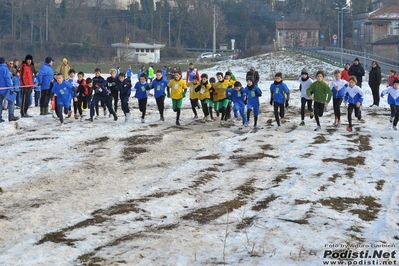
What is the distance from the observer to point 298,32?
10600 centimetres

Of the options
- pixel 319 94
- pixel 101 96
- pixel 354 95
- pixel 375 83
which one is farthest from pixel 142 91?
pixel 375 83

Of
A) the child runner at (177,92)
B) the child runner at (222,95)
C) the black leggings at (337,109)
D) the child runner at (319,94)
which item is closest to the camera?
the child runner at (319,94)

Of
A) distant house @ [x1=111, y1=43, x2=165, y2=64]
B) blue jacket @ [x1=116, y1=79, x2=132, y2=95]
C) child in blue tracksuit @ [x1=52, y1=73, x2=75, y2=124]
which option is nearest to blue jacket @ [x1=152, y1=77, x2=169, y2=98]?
blue jacket @ [x1=116, y1=79, x2=132, y2=95]

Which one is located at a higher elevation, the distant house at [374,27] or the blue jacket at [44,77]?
the distant house at [374,27]

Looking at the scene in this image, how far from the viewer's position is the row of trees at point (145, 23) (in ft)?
311

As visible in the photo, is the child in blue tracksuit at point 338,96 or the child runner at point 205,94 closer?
the child in blue tracksuit at point 338,96

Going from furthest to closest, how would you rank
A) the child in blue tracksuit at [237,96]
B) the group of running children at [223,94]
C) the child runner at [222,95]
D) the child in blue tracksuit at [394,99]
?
the child runner at [222,95] → the child in blue tracksuit at [237,96] → the child in blue tracksuit at [394,99] → the group of running children at [223,94]

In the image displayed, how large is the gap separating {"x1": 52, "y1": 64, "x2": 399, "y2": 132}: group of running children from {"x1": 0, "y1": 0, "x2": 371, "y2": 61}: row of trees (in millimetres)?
73384

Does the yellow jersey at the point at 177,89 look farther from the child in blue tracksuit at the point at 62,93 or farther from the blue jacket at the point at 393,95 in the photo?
the blue jacket at the point at 393,95

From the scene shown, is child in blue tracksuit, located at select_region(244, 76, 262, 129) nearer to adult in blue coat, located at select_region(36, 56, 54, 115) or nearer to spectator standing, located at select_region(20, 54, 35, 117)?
adult in blue coat, located at select_region(36, 56, 54, 115)

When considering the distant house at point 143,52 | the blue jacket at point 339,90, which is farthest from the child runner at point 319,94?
the distant house at point 143,52

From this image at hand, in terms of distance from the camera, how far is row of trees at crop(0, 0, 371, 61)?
94.8 metres

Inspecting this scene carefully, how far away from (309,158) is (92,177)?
173 inches

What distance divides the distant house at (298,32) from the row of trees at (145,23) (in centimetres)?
220
